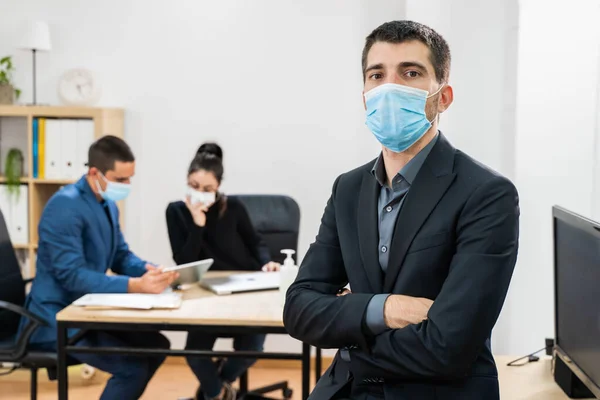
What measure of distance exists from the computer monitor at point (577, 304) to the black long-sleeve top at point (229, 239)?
1923mm

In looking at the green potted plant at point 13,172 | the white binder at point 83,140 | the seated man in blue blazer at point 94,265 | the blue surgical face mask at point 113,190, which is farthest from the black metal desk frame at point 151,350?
the green potted plant at point 13,172

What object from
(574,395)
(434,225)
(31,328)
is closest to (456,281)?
(434,225)

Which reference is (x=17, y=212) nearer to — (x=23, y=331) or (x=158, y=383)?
(x=158, y=383)

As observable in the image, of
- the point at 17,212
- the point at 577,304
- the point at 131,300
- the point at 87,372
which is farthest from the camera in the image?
the point at 17,212

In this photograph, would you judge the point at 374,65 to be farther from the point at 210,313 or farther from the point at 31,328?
the point at 31,328

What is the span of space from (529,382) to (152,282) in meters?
1.52

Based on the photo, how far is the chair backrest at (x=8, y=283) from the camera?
10.8 ft

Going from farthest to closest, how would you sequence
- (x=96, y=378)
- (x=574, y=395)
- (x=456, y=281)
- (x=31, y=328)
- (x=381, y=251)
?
(x=96, y=378) < (x=31, y=328) < (x=574, y=395) < (x=381, y=251) < (x=456, y=281)

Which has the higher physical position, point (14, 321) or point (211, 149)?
point (211, 149)

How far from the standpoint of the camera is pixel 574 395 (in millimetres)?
1965

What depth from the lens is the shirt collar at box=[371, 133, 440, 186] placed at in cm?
172

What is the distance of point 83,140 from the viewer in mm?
4340

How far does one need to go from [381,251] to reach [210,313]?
115cm

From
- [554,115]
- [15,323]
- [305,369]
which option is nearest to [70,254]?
[15,323]
